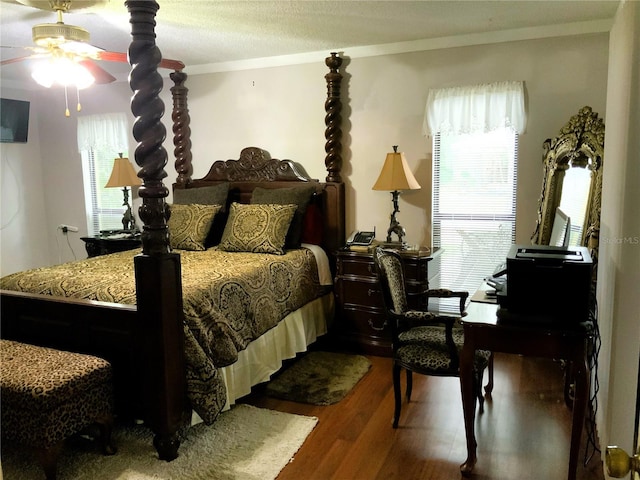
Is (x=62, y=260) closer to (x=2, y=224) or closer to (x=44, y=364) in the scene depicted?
(x=2, y=224)

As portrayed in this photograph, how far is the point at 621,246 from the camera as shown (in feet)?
6.61

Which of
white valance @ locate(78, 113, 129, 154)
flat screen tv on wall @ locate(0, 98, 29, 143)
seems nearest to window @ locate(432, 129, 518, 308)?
white valance @ locate(78, 113, 129, 154)

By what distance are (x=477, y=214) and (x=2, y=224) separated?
476 cm

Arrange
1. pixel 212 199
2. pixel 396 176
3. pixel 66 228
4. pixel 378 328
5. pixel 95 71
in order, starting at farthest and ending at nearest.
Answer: pixel 66 228, pixel 212 199, pixel 378 328, pixel 396 176, pixel 95 71

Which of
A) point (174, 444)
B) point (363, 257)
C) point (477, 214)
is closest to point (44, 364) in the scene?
point (174, 444)

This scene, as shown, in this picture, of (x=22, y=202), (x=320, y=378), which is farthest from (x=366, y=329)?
(x=22, y=202)

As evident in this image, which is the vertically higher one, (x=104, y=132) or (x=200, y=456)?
(x=104, y=132)

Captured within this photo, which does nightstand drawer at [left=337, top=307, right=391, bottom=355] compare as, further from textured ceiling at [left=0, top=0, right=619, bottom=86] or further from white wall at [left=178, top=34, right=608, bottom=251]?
textured ceiling at [left=0, top=0, right=619, bottom=86]

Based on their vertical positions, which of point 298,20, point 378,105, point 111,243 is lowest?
point 111,243

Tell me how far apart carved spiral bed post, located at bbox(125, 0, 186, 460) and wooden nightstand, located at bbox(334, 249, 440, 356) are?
64.9 inches

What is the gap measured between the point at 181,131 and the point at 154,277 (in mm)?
2730

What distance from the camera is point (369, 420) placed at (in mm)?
2793

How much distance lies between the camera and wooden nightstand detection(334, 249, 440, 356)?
12.2 feet

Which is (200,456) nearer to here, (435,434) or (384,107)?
(435,434)
